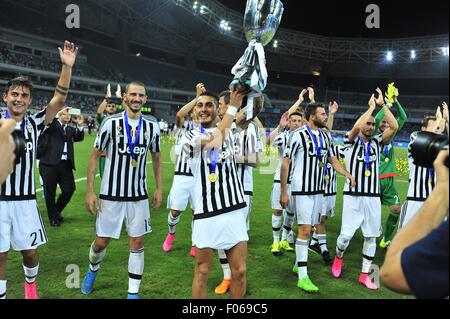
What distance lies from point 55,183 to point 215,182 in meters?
4.68

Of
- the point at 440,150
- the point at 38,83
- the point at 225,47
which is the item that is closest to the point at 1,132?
the point at 440,150

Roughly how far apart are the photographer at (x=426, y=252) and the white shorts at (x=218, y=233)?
6.14 ft

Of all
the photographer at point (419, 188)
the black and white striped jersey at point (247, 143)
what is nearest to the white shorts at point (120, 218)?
the black and white striped jersey at point (247, 143)

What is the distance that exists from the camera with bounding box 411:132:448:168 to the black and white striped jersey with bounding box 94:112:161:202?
300 cm

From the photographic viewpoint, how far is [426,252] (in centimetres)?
137

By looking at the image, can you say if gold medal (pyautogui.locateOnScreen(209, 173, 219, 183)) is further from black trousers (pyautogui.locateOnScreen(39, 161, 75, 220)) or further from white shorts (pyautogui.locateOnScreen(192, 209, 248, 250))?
black trousers (pyautogui.locateOnScreen(39, 161, 75, 220))

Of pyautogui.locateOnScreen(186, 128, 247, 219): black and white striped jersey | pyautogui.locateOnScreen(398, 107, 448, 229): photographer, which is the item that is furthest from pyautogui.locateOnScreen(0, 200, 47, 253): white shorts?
pyautogui.locateOnScreen(398, 107, 448, 229): photographer

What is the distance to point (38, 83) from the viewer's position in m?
41.3

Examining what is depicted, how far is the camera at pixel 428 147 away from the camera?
63.2 inches

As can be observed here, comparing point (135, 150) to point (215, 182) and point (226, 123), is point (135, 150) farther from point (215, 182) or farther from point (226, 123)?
point (226, 123)

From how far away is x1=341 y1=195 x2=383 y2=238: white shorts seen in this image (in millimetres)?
4859

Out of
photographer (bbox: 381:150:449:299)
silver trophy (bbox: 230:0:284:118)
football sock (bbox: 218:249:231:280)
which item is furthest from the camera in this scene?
football sock (bbox: 218:249:231:280)

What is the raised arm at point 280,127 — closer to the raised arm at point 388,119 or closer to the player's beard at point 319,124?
the player's beard at point 319,124

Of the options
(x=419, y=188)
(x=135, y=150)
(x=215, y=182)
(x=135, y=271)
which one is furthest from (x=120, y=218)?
(x=419, y=188)
